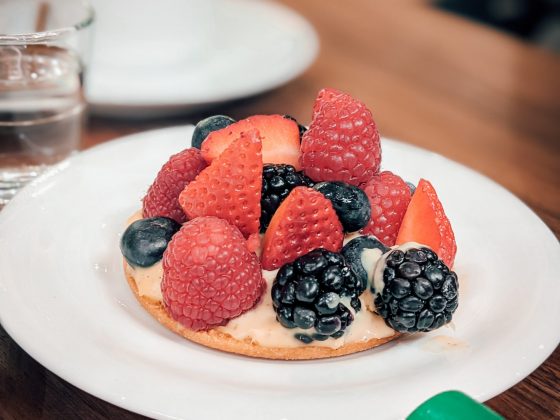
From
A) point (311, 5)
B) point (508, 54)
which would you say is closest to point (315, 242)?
point (508, 54)

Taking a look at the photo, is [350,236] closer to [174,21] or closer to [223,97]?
[223,97]

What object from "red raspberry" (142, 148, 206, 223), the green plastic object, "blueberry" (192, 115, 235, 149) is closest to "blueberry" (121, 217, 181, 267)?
"red raspberry" (142, 148, 206, 223)

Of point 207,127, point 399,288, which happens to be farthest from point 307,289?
point 207,127

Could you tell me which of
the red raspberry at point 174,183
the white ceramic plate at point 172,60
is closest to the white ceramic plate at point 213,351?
the red raspberry at point 174,183

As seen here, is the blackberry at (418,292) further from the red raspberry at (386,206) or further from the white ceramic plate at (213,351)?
the red raspberry at (386,206)

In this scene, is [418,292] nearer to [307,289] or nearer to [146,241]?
[307,289]

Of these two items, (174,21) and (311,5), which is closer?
(174,21)
